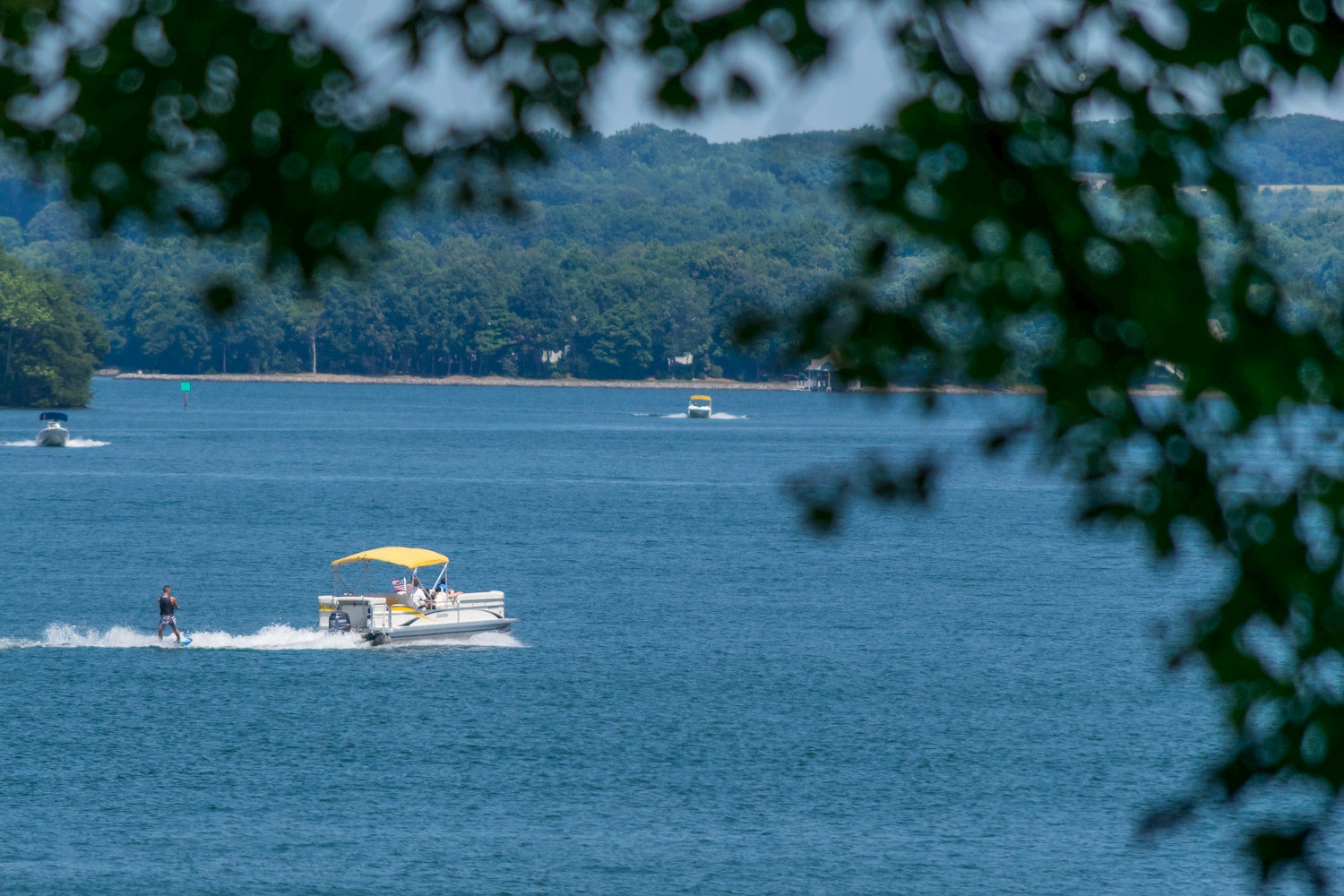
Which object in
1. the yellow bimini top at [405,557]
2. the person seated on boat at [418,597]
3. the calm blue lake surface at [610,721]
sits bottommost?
the calm blue lake surface at [610,721]

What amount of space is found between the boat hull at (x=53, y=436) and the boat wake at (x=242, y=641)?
10005 centimetres

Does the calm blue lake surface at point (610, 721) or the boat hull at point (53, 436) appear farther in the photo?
the boat hull at point (53, 436)

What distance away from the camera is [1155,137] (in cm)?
554

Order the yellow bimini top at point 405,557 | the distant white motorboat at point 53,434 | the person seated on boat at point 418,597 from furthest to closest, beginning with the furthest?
the distant white motorboat at point 53,434 < the person seated on boat at point 418,597 < the yellow bimini top at point 405,557

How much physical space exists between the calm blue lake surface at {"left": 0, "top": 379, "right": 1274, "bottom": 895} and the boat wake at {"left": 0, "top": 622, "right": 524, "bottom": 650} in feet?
0.70

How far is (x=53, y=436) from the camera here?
562 ft

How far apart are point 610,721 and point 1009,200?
55.8m

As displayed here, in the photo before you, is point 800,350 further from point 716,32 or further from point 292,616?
point 292,616

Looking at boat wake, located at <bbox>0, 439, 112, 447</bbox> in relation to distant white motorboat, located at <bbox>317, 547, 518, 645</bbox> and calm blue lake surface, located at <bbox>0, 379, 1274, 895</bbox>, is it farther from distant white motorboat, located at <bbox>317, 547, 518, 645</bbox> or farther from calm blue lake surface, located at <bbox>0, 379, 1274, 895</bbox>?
distant white motorboat, located at <bbox>317, 547, 518, 645</bbox>

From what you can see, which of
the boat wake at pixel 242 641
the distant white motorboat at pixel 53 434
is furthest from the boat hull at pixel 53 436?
the boat wake at pixel 242 641

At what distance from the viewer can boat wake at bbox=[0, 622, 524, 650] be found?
71125mm

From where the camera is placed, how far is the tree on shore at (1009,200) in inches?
204

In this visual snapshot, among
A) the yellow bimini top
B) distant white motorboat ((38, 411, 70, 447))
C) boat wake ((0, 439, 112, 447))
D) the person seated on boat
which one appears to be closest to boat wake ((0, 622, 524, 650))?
the person seated on boat

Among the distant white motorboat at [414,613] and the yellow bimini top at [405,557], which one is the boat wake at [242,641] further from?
the yellow bimini top at [405,557]
